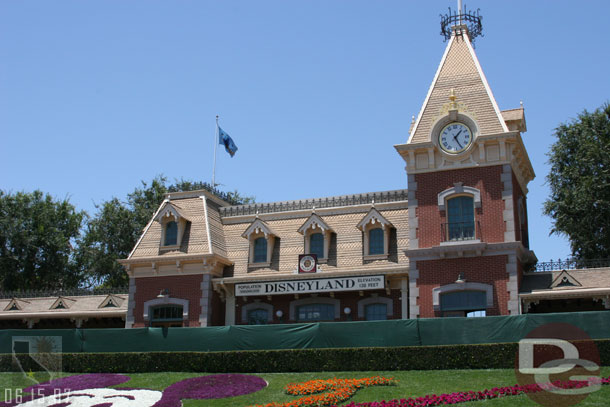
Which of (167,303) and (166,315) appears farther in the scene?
(166,315)

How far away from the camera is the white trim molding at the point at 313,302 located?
98.3 feet

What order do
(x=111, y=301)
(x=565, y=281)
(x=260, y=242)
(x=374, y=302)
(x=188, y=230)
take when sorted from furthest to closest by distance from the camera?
(x=111, y=301) → (x=188, y=230) → (x=260, y=242) → (x=374, y=302) → (x=565, y=281)

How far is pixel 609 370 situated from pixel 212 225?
1956cm

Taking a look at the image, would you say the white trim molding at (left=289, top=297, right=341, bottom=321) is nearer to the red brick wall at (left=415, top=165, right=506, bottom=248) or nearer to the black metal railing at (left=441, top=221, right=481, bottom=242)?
the red brick wall at (left=415, top=165, right=506, bottom=248)

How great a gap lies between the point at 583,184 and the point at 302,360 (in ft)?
71.9

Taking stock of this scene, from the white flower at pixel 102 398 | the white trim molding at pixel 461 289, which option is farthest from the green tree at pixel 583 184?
the white flower at pixel 102 398

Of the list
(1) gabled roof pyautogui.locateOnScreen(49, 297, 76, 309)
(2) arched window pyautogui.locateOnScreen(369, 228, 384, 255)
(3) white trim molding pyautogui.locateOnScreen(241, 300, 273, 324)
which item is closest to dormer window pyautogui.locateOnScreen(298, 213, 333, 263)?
(2) arched window pyautogui.locateOnScreen(369, 228, 384, 255)

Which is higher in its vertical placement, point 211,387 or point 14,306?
point 14,306

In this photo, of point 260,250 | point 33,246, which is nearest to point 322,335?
point 260,250

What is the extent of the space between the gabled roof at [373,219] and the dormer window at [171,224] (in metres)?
8.70

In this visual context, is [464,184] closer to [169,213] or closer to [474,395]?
[474,395]

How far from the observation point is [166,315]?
3189cm

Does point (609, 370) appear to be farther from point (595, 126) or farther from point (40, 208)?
point (40, 208)

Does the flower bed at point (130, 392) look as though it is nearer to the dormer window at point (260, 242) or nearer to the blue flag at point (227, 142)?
the dormer window at point (260, 242)
